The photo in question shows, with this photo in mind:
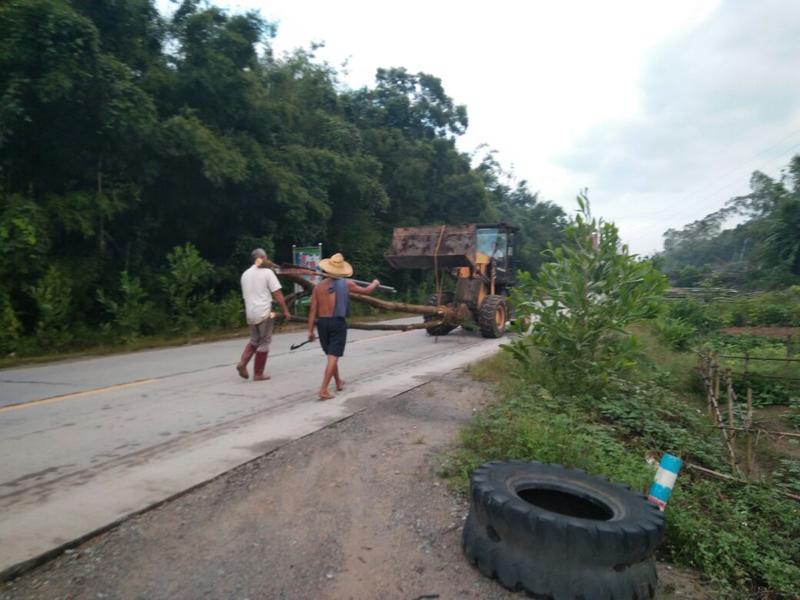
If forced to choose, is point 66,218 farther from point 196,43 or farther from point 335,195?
point 335,195

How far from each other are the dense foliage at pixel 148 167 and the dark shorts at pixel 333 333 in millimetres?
7748

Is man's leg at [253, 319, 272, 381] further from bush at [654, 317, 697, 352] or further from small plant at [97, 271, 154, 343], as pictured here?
bush at [654, 317, 697, 352]

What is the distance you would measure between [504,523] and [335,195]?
2053 cm

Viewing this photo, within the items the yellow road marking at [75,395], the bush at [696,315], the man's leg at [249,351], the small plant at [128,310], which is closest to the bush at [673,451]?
the man's leg at [249,351]

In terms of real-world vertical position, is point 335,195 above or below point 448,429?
above

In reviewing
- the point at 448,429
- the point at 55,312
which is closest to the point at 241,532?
the point at 448,429

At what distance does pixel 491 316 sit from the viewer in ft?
44.7

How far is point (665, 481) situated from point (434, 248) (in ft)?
32.8

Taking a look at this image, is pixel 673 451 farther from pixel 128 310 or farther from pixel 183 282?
pixel 183 282

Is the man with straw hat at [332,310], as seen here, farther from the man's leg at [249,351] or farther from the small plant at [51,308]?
the small plant at [51,308]

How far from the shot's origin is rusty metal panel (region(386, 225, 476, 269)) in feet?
42.6

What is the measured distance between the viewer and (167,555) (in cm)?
310

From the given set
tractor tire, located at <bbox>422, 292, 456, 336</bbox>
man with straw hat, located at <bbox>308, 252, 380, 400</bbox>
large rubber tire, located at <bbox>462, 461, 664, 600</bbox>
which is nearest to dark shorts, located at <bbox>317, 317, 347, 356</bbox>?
man with straw hat, located at <bbox>308, 252, 380, 400</bbox>

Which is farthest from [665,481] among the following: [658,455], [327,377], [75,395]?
[75,395]
